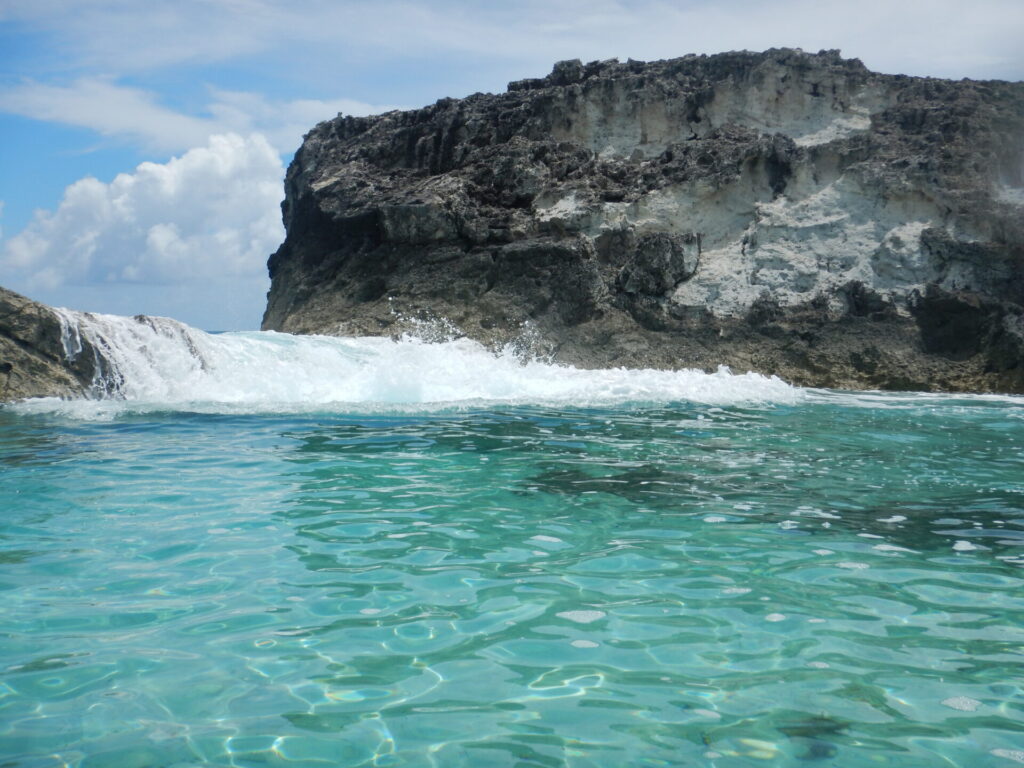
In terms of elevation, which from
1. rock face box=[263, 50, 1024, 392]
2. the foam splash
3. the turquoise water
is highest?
rock face box=[263, 50, 1024, 392]

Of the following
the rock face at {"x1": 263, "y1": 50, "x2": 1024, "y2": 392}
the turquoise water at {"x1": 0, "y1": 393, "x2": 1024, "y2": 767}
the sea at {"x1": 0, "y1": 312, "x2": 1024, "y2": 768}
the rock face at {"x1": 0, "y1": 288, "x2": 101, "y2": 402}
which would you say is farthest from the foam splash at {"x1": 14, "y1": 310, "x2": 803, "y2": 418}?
the turquoise water at {"x1": 0, "y1": 393, "x2": 1024, "y2": 767}

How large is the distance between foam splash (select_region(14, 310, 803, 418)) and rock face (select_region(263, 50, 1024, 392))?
1.51 m

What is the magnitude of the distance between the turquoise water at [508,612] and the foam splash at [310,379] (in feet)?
14.6

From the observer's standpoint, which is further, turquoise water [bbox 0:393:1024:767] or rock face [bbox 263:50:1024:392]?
rock face [bbox 263:50:1024:392]

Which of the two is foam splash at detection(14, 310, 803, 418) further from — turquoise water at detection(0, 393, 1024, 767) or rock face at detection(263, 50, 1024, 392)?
turquoise water at detection(0, 393, 1024, 767)

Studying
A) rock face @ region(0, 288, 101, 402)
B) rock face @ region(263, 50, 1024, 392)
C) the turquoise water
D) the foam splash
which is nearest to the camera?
→ the turquoise water

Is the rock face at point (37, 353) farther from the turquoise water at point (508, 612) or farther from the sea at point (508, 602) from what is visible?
the turquoise water at point (508, 612)

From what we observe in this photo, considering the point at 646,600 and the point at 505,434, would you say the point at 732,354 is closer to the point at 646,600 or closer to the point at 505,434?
the point at 505,434

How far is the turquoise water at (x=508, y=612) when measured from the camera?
262cm

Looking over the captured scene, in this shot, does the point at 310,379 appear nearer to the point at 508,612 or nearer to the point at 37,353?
the point at 37,353

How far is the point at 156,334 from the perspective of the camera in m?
12.2

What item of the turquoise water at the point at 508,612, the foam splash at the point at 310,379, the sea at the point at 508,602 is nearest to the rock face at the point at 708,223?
the foam splash at the point at 310,379

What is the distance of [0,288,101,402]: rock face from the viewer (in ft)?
35.6

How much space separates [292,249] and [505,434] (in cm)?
1391
